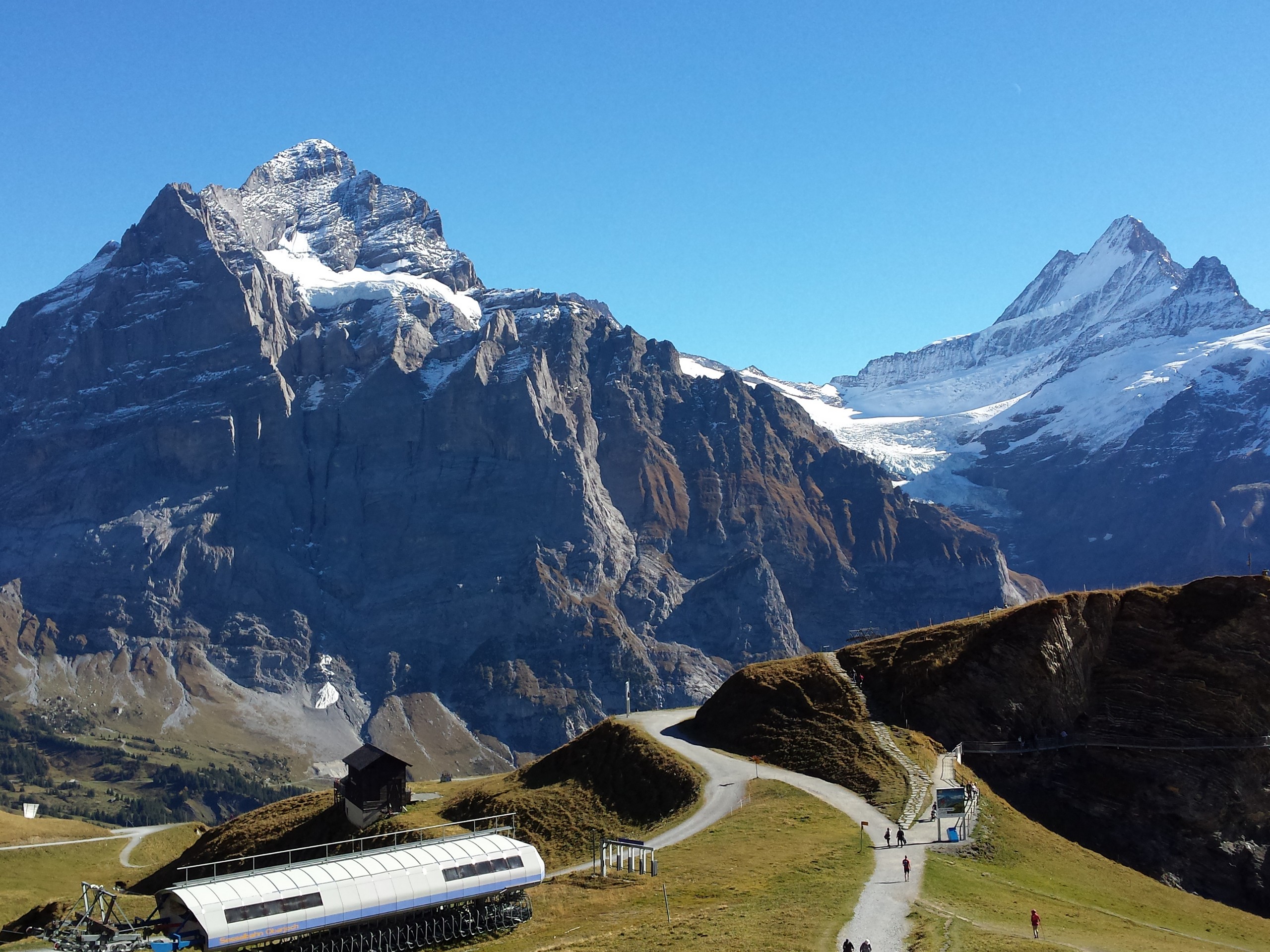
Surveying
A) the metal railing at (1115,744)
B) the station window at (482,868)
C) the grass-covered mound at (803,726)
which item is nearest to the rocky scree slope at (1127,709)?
the metal railing at (1115,744)

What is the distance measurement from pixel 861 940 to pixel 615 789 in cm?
4015

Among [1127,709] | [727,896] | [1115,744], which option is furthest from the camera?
[1127,709]

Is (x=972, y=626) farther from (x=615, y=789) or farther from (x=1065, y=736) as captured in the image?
(x=615, y=789)

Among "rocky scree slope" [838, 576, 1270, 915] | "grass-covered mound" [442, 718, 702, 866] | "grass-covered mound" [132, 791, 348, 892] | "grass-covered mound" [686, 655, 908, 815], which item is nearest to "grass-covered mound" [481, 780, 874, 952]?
"grass-covered mound" [442, 718, 702, 866]

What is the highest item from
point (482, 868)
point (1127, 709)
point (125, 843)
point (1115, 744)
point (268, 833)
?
point (1127, 709)

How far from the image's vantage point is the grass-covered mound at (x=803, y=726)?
299 feet

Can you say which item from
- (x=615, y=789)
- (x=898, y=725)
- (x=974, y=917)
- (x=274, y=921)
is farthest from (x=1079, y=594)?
(x=274, y=921)

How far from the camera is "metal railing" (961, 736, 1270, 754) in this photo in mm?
99250

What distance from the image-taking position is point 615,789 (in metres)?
93.6

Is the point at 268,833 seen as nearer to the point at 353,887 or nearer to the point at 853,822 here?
the point at 353,887

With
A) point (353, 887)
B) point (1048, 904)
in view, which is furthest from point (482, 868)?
point (1048, 904)

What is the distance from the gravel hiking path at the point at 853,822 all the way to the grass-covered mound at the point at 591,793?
7.21ft

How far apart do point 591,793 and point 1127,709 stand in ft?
155

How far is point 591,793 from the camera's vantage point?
93375 millimetres
